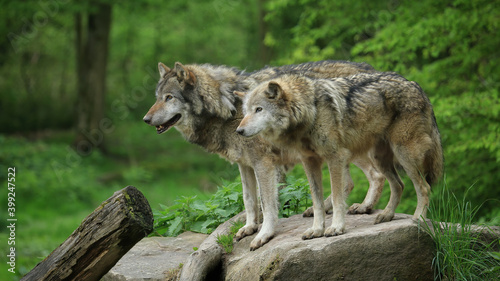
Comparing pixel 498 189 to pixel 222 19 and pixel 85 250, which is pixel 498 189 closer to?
pixel 85 250

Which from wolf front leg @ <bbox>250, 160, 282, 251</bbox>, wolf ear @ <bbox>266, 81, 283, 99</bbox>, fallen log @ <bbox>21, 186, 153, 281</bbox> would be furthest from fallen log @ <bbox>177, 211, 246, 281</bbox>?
wolf ear @ <bbox>266, 81, 283, 99</bbox>

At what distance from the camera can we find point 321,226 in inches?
201

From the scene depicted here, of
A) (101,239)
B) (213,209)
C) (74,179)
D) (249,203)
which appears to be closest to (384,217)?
(249,203)

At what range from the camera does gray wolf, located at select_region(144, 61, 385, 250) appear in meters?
5.73

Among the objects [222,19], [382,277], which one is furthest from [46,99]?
[382,277]

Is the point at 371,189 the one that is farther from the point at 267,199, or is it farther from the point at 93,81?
the point at 93,81

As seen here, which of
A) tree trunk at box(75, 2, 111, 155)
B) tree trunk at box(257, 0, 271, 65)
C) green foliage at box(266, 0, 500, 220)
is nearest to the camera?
green foliage at box(266, 0, 500, 220)

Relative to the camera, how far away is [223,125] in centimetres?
597

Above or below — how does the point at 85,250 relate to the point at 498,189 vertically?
above

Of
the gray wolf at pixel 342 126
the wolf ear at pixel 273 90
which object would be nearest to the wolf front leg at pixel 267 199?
the gray wolf at pixel 342 126

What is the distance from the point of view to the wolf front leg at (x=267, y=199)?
5469mm

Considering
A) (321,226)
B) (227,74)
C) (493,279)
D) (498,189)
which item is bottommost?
(498,189)

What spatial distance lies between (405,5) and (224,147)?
19.6 ft

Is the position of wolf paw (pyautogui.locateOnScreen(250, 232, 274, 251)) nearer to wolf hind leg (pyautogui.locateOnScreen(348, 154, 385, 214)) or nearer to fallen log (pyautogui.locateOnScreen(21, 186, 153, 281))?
fallen log (pyautogui.locateOnScreen(21, 186, 153, 281))
